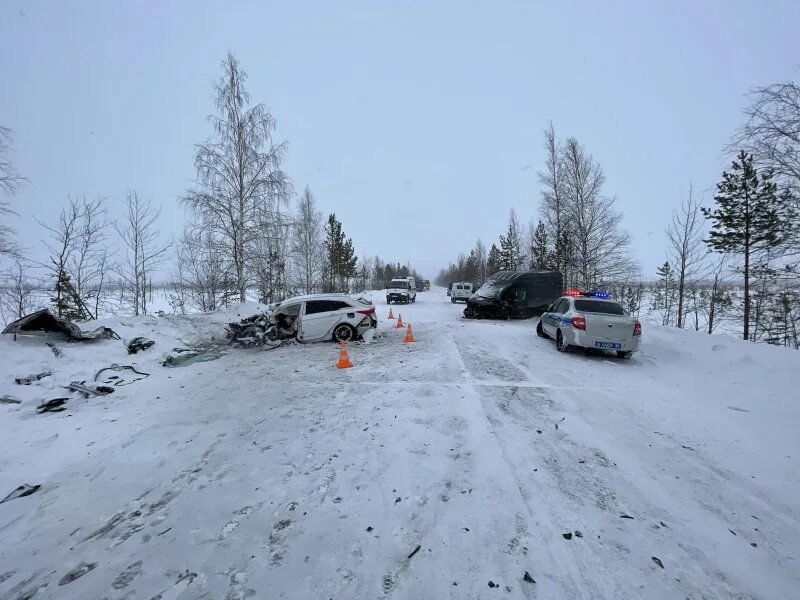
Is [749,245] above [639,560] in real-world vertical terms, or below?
above

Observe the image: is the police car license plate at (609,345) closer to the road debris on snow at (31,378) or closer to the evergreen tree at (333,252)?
the road debris on snow at (31,378)

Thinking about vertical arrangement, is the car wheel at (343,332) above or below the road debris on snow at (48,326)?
below

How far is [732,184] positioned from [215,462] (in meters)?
26.9

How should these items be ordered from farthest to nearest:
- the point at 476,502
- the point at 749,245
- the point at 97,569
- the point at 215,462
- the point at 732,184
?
the point at 732,184 → the point at 749,245 → the point at 215,462 → the point at 476,502 → the point at 97,569

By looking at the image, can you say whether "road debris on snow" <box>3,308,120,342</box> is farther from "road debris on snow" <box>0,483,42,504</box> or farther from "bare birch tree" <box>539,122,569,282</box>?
"bare birch tree" <box>539,122,569,282</box>

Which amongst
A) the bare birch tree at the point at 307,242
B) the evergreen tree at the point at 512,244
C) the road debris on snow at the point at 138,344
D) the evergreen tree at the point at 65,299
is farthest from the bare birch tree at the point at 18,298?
the evergreen tree at the point at 512,244

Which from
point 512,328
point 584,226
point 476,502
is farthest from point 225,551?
point 584,226

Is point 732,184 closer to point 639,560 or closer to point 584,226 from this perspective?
point 584,226

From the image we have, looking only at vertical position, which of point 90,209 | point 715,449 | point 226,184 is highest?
point 226,184

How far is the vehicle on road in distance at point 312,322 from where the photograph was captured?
10.4 metres

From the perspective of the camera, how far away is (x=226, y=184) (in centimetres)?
1642

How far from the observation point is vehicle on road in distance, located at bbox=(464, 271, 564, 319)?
647 inches

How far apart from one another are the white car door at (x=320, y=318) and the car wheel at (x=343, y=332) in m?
0.16

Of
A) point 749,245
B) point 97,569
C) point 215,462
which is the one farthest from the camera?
point 749,245
